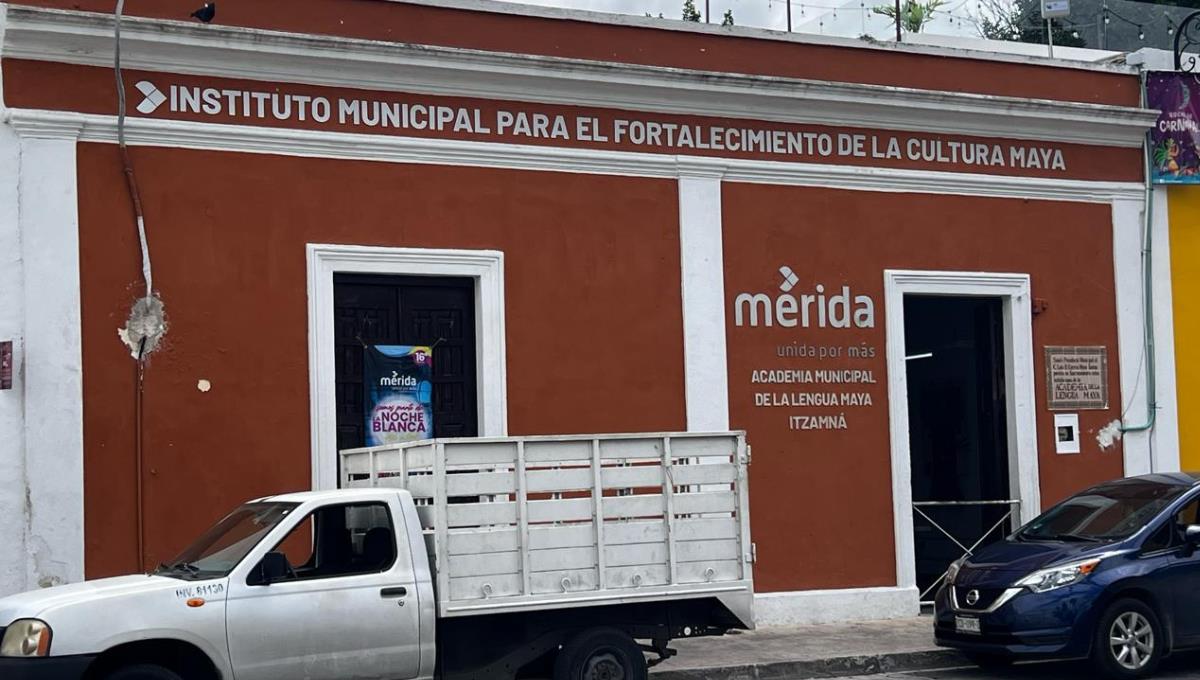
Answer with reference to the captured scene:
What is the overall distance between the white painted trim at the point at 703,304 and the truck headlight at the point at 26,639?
720cm

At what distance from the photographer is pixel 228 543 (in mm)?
9648

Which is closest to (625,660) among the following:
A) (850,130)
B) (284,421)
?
(284,421)

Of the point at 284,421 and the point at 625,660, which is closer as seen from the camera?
the point at 625,660

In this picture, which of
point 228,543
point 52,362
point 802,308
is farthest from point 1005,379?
point 52,362

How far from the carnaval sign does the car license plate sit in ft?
23.4

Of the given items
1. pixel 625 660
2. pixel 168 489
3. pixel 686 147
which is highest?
pixel 686 147

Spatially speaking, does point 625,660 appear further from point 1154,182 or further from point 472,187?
point 1154,182

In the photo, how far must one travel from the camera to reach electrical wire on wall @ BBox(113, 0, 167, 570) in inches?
A: 488

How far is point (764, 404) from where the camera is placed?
1501 centimetres

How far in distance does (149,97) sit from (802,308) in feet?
21.5

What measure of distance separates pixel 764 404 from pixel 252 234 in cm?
524

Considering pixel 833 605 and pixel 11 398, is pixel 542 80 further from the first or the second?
pixel 833 605

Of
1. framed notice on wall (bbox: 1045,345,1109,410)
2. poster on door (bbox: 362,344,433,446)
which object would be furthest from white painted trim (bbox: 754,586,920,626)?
poster on door (bbox: 362,344,433,446)

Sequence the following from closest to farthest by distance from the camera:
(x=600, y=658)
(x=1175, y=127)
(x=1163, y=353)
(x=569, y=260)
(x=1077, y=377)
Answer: (x=600, y=658) < (x=569, y=260) < (x=1077, y=377) < (x=1163, y=353) < (x=1175, y=127)
